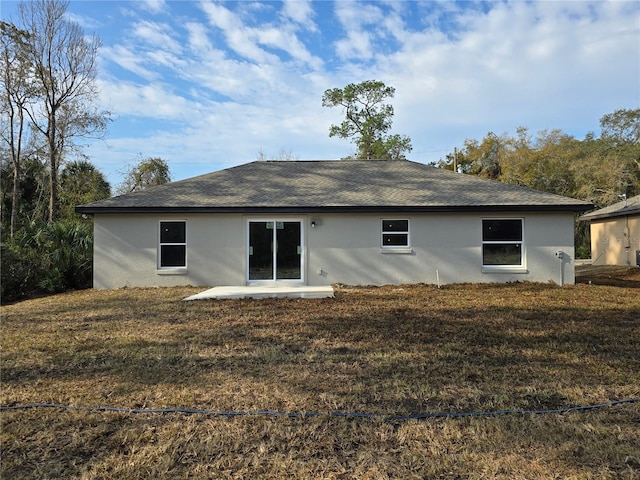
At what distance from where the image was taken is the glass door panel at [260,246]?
499 inches

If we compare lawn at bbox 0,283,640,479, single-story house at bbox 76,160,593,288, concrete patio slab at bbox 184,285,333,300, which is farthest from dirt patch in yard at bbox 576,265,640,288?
concrete patio slab at bbox 184,285,333,300

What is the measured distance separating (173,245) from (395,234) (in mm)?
6903

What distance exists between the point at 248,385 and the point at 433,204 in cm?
931

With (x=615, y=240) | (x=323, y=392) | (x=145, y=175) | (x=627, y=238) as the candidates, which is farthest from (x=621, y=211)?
(x=145, y=175)

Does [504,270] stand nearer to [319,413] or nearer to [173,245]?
[173,245]

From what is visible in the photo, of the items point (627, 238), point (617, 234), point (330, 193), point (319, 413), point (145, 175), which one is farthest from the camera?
point (145, 175)

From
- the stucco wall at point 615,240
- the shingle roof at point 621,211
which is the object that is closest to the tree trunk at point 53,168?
the shingle roof at point 621,211

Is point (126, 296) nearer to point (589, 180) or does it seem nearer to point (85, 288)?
point (85, 288)

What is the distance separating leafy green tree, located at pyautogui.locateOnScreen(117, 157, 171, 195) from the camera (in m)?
28.5

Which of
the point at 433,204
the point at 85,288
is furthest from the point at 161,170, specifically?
the point at 433,204

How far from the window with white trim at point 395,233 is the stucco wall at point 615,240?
13528mm

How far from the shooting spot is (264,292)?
11.0 metres

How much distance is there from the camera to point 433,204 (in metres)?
12.3

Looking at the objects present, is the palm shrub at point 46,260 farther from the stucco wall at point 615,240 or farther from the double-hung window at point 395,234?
the stucco wall at point 615,240
